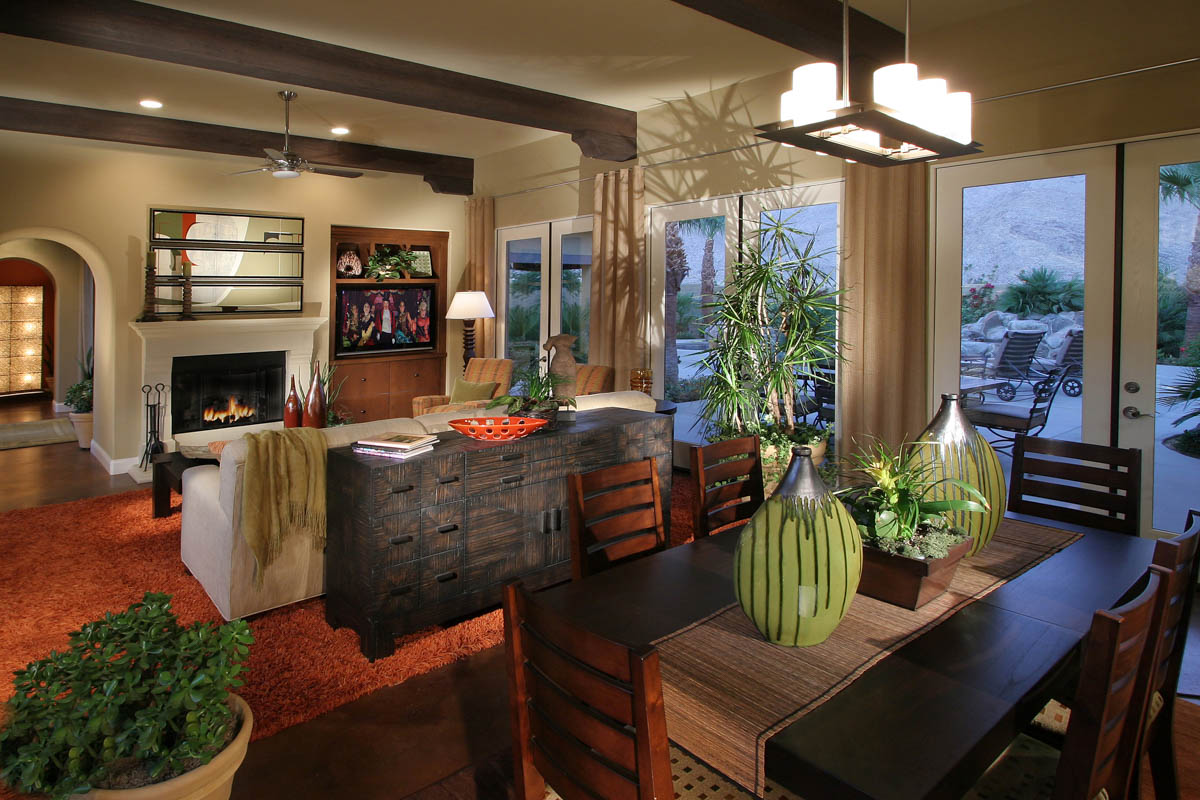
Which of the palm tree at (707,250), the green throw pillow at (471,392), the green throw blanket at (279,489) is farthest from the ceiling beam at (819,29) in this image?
the green throw pillow at (471,392)

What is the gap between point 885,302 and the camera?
4398mm

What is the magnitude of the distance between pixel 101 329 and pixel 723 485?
20.9ft

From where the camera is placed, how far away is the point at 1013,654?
4.70 feet

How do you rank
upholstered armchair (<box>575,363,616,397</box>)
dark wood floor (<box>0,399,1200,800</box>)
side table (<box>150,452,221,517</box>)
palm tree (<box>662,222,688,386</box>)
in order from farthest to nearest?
upholstered armchair (<box>575,363,616,397</box>) → palm tree (<box>662,222,688,386</box>) → side table (<box>150,452,221,517</box>) → dark wood floor (<box>0,399,1200,800</box>)

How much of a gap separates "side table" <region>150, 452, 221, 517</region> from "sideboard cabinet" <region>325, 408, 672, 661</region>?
1666 mm

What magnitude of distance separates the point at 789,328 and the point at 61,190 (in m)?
5.64

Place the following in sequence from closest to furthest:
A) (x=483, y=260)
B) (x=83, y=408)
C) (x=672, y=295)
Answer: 1. (x=672, y=295)
2. (x=83, y=408)
3. (x=483, y=260)

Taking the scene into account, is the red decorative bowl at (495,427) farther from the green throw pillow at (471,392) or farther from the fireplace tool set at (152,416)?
the fireplace tool set at (152,416)

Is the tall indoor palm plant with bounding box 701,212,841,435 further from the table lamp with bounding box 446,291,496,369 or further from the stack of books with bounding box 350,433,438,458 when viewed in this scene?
the table lamp with bounding box 446,291,496,369

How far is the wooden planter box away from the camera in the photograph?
1.61 meters

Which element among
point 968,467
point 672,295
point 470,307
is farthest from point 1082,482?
point 470,307

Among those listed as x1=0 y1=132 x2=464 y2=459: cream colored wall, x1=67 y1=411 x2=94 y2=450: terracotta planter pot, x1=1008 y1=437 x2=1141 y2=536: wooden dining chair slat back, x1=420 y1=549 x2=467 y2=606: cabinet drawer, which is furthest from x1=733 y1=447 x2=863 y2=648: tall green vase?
x1=67 y1=411 x2=94 y2=450: terracotta planter pot

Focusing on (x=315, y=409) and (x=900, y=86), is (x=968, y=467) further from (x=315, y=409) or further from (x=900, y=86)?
(x=315, y=409)

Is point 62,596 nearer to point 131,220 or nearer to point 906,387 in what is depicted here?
point 131,220
